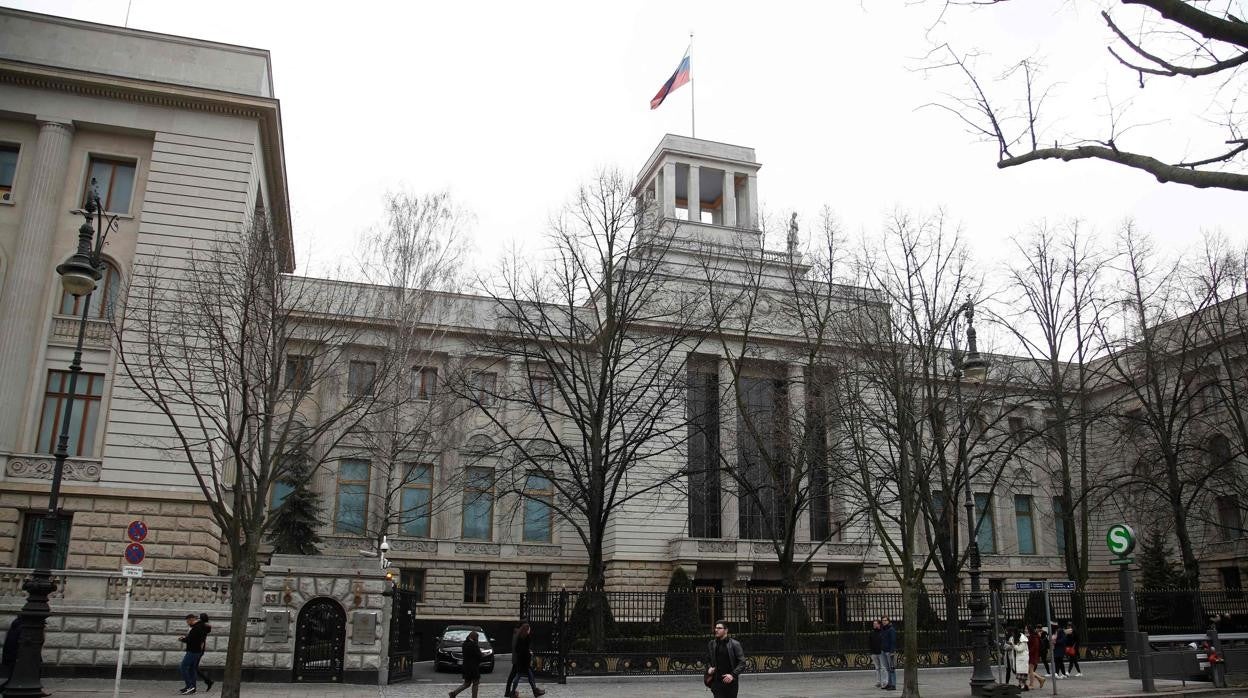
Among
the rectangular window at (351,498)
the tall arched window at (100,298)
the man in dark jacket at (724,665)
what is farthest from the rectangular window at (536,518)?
the man in dark jacket at (724,665)

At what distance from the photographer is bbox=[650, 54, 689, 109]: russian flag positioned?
46.3m

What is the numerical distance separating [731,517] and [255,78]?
27351 millimetres

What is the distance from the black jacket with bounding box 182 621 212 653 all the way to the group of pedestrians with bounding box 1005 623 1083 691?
58.6 feet

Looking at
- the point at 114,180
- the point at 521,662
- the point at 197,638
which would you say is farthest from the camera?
the point at 114,180

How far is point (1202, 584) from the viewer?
45969mm

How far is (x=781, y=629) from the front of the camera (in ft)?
94.8

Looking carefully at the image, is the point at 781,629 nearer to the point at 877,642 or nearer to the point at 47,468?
the point at 877,642

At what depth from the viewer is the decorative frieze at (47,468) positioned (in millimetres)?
24484

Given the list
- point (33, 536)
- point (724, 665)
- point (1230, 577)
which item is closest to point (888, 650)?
point (724, 665)

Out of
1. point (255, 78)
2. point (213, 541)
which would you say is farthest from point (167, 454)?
point (255, 78)

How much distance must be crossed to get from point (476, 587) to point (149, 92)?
2466 cm

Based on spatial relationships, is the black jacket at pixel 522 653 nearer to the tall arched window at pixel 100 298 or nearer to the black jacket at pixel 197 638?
the black jacket at pixel 197 638

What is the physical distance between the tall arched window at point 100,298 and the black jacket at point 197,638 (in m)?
11.2

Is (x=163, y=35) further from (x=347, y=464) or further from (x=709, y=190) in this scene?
(x=709, y=190)
